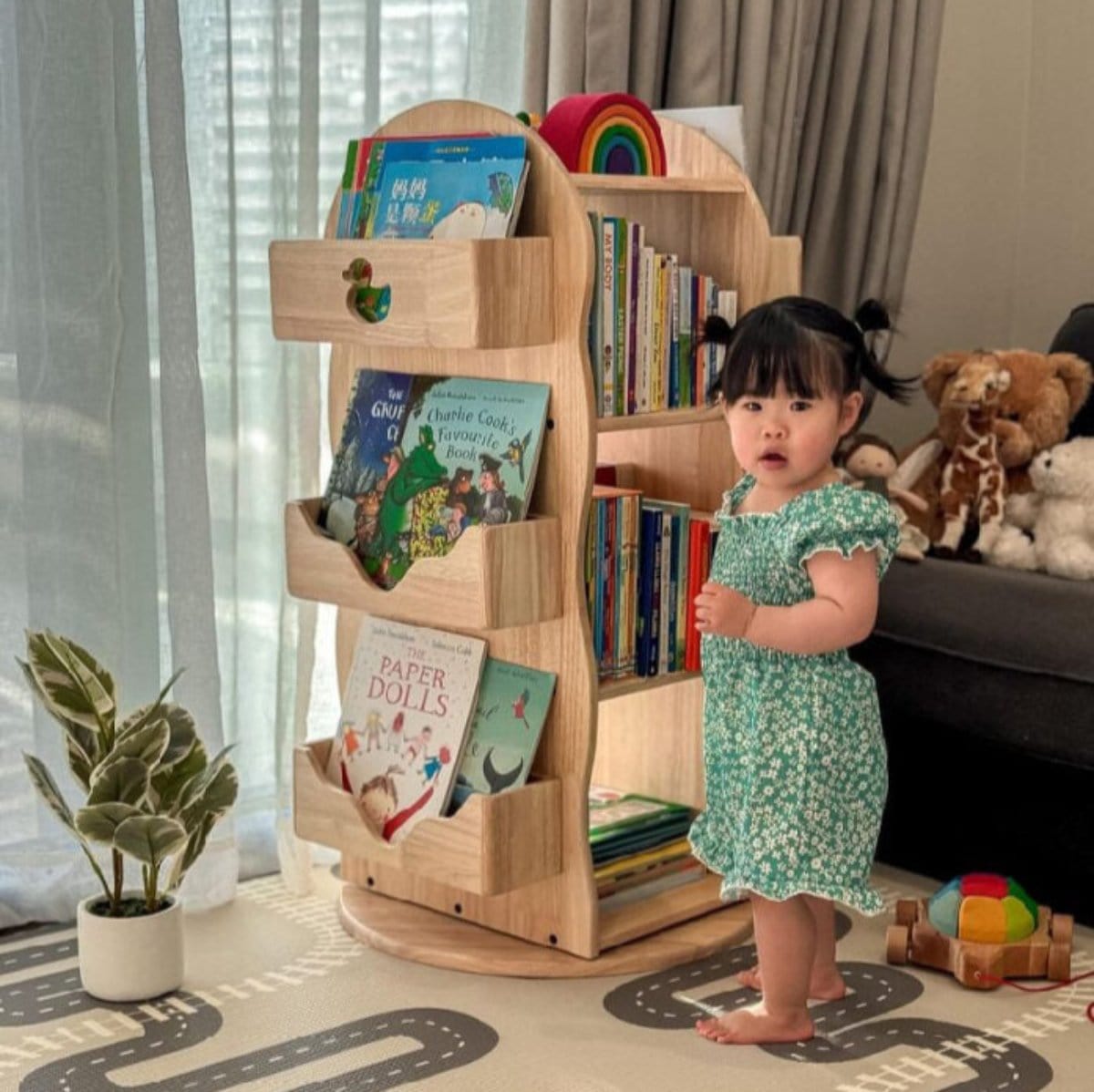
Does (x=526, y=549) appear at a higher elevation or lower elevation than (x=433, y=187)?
lower

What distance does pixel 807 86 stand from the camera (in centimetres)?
302

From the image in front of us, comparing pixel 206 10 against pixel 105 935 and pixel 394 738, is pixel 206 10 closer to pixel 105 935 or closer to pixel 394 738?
pixel 394 738

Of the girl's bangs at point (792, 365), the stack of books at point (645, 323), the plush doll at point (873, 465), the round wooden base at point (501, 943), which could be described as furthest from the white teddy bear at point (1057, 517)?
the girl's bangs at point (792, 365)

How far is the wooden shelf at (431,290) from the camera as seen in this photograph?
6.84 ft

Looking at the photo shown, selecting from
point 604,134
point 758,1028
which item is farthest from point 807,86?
point 758,1028

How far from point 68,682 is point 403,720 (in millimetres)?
448

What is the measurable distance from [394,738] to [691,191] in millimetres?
837

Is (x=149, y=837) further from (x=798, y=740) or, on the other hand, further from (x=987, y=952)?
(x=987, y=952)

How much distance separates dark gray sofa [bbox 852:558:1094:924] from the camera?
2.37m

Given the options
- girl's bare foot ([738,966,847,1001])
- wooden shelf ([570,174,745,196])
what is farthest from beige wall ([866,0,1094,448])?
girl's bare foot ([738,966,847,1001])

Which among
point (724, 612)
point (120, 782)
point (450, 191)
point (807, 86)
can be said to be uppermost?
point (807, 86)

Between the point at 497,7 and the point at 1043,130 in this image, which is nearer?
the point at 497,7

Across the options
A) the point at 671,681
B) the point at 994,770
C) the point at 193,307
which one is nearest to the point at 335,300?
the point at 193,307

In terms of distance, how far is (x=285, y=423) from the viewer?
2551 millimetres
